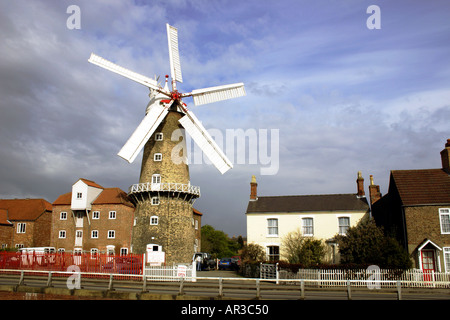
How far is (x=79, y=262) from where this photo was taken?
26.2m

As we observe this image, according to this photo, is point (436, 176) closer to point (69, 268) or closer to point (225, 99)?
point (225, 99)

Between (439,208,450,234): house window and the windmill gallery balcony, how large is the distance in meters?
19.4

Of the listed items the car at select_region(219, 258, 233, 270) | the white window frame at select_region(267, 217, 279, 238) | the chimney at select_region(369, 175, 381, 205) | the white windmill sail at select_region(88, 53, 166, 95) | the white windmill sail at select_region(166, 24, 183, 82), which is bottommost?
the car at select_region(219, 258, 233, 270)

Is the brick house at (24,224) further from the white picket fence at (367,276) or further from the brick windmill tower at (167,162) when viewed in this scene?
the white picket fence at (367,276)

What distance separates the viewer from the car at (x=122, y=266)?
25.0 metres

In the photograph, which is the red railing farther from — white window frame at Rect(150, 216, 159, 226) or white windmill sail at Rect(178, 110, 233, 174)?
white windmill sail at Rect(178, 110, 233, 174)

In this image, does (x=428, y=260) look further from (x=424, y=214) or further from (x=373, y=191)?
(x=373, y=191)

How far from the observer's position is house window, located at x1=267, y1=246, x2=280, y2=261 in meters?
33.8

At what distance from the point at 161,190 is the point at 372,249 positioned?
678 inches

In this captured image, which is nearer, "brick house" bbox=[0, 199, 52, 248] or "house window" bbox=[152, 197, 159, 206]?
"house window" bbox=[152, 197, 159, 206]

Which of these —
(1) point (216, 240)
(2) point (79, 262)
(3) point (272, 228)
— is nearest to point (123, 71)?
(2) point (79, 262)

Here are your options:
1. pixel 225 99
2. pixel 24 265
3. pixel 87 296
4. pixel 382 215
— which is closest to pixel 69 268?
pixel 24 265

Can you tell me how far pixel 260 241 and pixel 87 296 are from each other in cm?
1955

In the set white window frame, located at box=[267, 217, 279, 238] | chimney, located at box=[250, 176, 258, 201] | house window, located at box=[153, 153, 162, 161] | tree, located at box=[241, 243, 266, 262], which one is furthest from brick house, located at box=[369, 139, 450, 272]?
house window, located at box=[153, 153, 162, 161]
